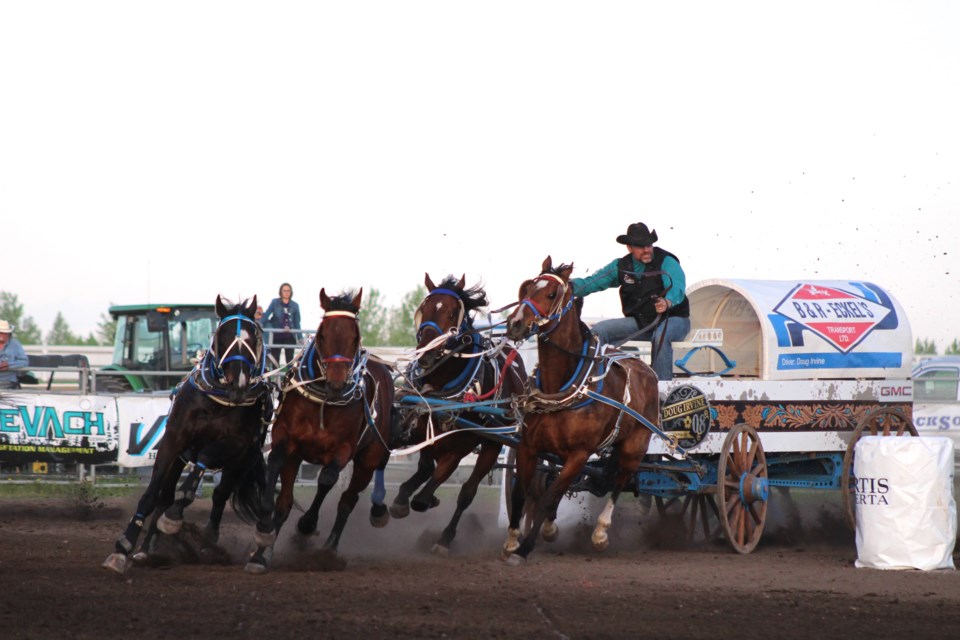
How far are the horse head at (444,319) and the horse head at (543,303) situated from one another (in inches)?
27.5

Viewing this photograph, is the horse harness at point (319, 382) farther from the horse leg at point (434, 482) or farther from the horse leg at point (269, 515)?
the horse leg at point (434, 482)

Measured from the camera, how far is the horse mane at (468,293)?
909cm

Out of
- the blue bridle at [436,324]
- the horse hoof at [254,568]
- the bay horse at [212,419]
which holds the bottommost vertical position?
the horse hoof at [254,568]

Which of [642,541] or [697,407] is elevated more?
[697,407]

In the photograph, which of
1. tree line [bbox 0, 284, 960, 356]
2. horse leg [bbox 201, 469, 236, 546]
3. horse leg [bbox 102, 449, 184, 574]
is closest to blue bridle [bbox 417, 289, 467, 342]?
horse leg [bbox 201, 469, 236, 546]

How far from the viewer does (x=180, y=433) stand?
771 cm

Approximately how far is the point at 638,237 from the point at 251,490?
3.65m

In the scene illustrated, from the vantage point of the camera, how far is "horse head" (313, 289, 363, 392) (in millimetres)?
7621

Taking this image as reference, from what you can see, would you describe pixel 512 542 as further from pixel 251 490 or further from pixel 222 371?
→ pixel 222 371

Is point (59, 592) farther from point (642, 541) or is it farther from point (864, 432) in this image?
point (864, 432)

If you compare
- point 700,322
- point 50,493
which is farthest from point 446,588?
point 50,493

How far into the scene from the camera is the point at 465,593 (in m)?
6.98

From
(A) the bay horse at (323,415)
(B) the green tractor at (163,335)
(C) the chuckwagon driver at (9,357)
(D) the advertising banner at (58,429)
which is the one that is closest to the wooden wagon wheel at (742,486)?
(A) the bay horse at (323,415)

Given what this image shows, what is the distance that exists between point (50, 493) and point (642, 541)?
23.6ft
